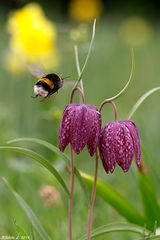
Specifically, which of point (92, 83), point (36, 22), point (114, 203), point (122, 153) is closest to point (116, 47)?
point (92, 83)

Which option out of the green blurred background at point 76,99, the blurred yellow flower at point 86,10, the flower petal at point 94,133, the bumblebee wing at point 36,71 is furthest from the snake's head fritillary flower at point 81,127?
the blurred yellow flower at point 86,10

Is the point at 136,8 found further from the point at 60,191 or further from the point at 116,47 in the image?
the point at 60,191

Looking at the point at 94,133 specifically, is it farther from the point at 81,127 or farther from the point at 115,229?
the point at 115,229

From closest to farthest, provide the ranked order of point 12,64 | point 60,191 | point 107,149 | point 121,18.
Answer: point 107,149, point 60,191, point 12,64, point 121,18

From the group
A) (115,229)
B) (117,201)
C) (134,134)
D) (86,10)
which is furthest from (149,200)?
(86,10)

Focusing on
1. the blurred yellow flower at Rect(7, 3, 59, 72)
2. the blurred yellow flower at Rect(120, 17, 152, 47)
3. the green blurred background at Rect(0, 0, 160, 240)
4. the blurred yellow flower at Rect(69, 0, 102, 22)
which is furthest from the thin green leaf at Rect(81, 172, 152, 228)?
the blurred yellow flower at Rect(69, 0, 102, 22)

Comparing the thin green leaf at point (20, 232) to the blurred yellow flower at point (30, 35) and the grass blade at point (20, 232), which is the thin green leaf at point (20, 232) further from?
the blurred yellow flower at point (30, 35)

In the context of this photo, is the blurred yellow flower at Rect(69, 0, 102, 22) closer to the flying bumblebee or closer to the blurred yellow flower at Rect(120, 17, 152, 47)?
the blurred yellow flower at Rect(120, 17, 152, 47)
